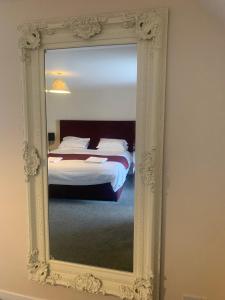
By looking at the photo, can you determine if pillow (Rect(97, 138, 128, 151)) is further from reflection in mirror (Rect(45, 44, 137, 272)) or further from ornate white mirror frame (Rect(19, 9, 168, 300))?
ornate white mirror frame (Rect(19, 9, 168, 300))

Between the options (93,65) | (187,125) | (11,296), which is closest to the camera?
(187,125)

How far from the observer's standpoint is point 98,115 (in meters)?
1.93

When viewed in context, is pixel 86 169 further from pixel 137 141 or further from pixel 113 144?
pixel 137 141

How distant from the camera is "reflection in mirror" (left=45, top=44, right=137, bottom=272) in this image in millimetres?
1778

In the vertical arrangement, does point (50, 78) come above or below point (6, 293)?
above

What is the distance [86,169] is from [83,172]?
0.04m

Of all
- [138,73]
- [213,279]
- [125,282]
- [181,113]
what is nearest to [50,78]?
[138,73]

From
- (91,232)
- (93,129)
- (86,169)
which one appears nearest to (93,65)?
(93,129)

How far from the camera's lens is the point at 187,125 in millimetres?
1620

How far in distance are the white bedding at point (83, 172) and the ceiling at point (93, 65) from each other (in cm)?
49

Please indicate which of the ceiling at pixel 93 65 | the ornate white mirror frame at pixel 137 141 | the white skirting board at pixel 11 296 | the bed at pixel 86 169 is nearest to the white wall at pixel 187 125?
the ornate white mirror frame at pixel 137 141

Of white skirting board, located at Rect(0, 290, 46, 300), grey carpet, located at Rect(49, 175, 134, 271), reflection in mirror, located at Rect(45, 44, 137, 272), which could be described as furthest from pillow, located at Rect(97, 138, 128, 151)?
white skirting board, located at Rect(0, 290, 46, 300)

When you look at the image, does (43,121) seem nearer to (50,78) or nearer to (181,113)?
(50,78)

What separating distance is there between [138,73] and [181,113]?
1.16 ft
